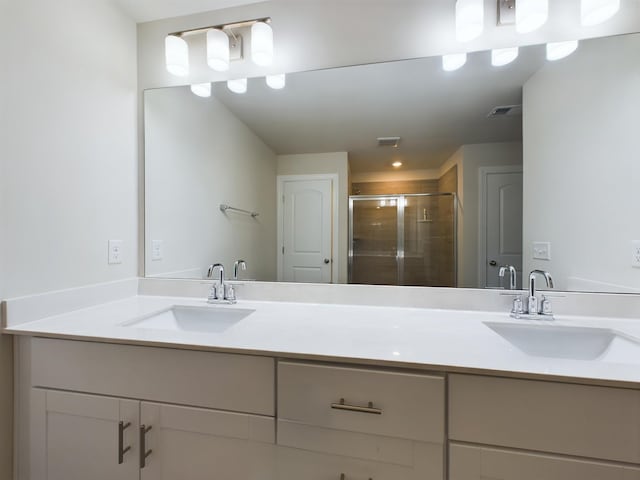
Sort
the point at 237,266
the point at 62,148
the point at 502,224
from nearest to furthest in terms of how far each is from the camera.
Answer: the point at 62,148 → the point at 502,224 → the point at 237,266

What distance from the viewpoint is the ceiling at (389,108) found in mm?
1233

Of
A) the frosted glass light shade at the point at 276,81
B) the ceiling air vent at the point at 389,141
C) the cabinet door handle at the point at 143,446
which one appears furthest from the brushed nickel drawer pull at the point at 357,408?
the frosted glass light shade at the point at 276,81

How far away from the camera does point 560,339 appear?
1.03 m

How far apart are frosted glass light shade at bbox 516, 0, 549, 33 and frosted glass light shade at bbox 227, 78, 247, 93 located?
1.22 meters

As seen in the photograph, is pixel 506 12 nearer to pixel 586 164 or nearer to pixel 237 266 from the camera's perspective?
pixel 586 164

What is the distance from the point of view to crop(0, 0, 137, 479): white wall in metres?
0.98

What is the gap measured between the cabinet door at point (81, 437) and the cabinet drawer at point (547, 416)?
3.17ft

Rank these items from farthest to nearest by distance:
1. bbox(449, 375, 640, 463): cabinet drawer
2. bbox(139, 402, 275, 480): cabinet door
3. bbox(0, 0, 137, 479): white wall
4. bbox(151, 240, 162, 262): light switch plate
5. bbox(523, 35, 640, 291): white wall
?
bbox(151, 240, 162, 262): light switch plate < bbox(523, 35, 640, 291): white wall < bbox(0, 0, 137, 479): white wall < bbox(139, 402, 275, 480): cabinet door < bbox(449, 375, 640, 463): cabinet drawer

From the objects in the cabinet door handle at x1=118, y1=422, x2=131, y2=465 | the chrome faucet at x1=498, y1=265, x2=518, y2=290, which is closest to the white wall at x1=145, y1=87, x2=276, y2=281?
the cabinet door handle at x1=118, y1=422, x2=131, y2=465

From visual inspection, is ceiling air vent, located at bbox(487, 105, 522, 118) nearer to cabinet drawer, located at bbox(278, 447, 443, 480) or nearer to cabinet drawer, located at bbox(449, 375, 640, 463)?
cabinet drawer, located at bbox(449, 375, 640, 463)

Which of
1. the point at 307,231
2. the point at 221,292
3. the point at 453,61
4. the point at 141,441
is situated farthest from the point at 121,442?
the point at 453,61

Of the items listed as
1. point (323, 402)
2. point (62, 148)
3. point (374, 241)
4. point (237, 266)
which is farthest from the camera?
point (237, 266)

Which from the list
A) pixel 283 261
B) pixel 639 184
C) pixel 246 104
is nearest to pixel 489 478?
pixel 283 261

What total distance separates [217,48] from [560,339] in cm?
192
